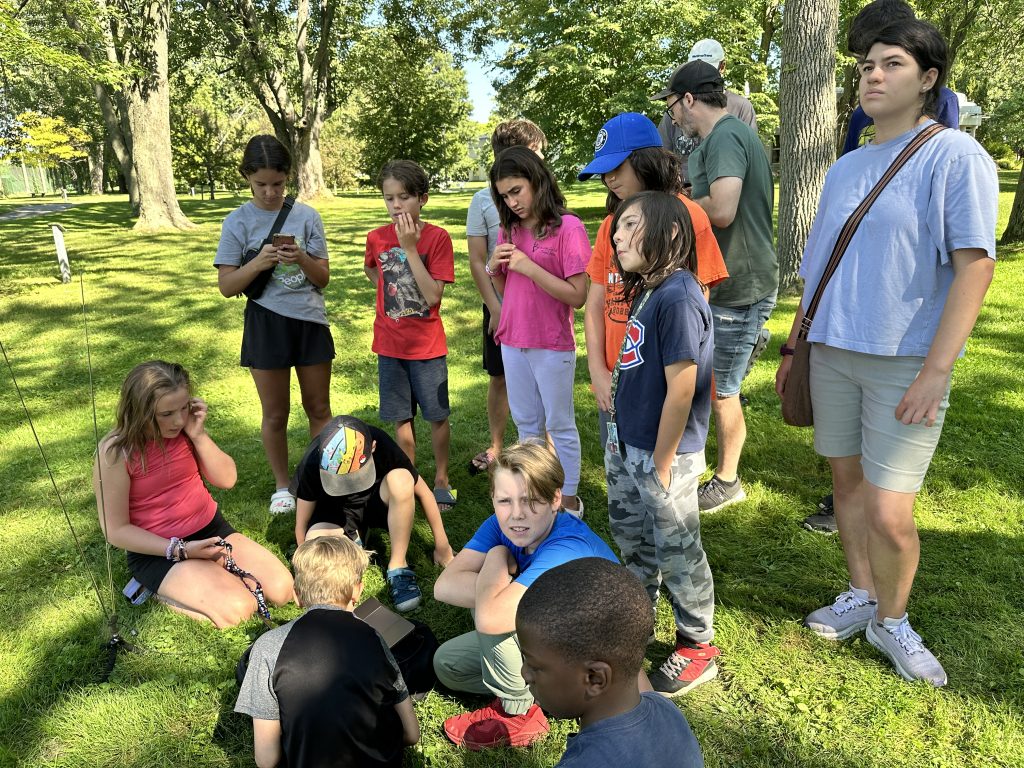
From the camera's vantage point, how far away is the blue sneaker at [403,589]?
122 inches

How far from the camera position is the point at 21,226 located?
72.3ft

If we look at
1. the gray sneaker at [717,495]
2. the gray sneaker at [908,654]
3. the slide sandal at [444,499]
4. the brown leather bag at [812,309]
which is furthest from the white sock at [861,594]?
the slide sandal at [444,499]

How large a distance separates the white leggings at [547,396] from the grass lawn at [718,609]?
1.66ft

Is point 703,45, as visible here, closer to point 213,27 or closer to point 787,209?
point 787,209

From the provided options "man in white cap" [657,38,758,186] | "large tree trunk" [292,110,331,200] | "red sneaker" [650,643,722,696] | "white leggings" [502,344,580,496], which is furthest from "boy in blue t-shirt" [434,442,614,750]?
"large tree trunk" [292,110,331,200]

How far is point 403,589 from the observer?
313cm

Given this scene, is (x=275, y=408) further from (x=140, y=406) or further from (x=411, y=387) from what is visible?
(x=140, y=406)

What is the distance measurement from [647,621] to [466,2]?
→ 26616mm

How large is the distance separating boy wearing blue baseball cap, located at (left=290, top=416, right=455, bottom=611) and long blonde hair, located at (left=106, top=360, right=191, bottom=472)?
662 millimetres

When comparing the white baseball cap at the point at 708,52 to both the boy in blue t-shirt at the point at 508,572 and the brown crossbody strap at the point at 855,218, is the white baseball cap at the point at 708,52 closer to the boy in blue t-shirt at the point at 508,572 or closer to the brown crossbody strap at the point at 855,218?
the brown crossbody strap at the point at 855,218

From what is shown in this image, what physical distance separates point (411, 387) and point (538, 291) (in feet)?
3.40

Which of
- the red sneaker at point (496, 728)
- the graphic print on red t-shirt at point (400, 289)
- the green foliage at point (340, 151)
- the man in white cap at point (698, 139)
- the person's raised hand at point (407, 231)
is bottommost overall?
the red sneaker at point (496, 728)

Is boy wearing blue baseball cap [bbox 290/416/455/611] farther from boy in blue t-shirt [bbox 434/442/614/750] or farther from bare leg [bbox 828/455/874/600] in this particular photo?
bare leg [bbox 828/455/874/600]

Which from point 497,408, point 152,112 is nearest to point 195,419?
point 497,408
